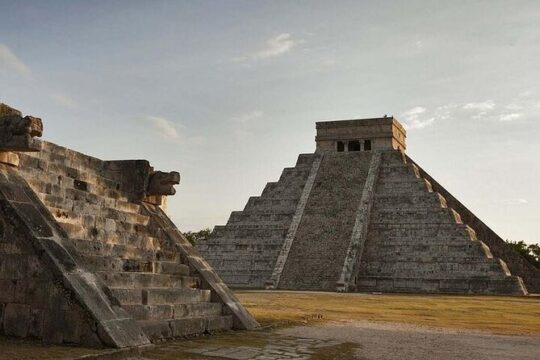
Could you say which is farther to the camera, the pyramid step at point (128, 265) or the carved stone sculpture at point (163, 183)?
the carved stone sculpture at point (163, 183)

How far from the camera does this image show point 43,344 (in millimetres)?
6148

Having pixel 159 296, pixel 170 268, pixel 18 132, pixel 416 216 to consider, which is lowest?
pixel 159 296

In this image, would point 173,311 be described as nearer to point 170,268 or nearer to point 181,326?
point 181,326

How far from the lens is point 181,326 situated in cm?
791

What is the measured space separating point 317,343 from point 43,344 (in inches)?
134

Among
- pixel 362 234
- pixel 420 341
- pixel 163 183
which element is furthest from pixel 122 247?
pixel 362 234

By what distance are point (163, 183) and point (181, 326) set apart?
10.3 ft

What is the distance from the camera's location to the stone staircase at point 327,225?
28156 mm

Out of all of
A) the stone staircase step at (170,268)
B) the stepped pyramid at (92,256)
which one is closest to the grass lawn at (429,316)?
the stone staircase step at (170,268)

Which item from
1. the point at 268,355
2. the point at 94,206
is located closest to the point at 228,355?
the point at 268,355

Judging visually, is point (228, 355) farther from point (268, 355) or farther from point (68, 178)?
point (68, 178)

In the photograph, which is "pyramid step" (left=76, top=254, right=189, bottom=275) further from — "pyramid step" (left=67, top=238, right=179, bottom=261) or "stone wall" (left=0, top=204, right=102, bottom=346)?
"stone wall" (left=0, top=204, right=102, bottom=346)

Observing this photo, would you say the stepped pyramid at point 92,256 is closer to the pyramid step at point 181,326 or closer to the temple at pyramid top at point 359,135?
the pyramid step at point 181,326

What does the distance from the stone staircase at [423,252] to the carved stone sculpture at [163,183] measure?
19205 mm
